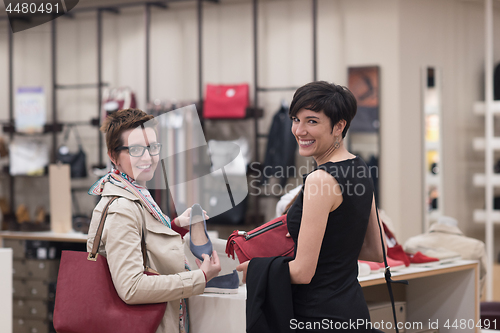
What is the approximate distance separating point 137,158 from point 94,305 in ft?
1.50

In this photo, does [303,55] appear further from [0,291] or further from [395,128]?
[0,291]

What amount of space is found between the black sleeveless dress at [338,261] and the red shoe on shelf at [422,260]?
1.26 metres

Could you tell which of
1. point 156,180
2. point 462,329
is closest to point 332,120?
point 156,180

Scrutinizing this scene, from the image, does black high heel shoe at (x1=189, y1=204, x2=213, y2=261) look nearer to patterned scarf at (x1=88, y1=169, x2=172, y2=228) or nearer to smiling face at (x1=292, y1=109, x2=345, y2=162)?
patterned scarf at (x1=88, y1=169, x2=172, y2=228)

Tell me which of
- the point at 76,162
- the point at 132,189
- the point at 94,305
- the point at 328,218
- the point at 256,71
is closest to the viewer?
the point at 328,218

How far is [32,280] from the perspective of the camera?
433 cm

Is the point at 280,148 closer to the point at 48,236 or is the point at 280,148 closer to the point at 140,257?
the point at 48,236

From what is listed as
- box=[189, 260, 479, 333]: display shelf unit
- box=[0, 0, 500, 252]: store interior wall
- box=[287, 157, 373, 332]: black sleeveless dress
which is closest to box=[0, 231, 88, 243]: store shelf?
box=[0, 0, 500, 252]: store interior wall

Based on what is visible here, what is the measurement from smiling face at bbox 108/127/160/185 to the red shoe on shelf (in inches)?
60.1

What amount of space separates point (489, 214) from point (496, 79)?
1306mm

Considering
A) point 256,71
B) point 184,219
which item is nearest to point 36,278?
point 256,71

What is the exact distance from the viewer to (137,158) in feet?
5.38

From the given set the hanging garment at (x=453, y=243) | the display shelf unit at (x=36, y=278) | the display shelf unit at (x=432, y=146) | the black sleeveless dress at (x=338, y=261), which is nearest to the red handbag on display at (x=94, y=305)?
the black sleeveless dress at (x=338, y=261)

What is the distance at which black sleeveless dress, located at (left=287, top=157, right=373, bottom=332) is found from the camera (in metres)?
1.38
